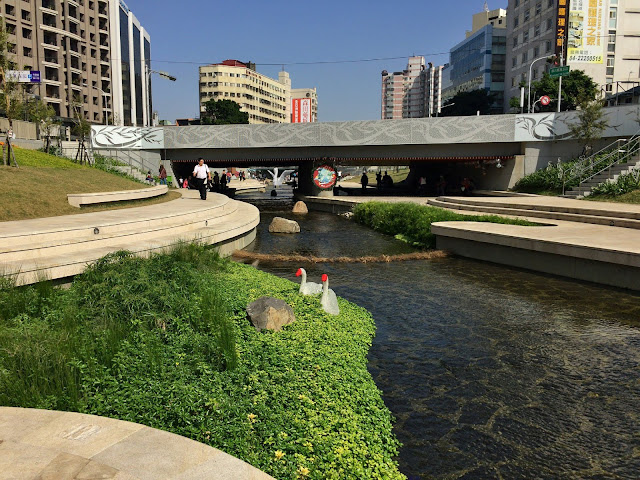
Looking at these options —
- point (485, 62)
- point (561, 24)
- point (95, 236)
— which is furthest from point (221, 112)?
point (95, 236)

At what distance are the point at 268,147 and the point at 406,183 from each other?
23.0 meters

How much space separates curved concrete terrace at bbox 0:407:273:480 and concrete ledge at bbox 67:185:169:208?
1381 centimetres

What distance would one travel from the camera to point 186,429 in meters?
4.90

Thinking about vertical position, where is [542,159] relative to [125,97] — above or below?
below

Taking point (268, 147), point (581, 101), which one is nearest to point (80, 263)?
point (268, 147)

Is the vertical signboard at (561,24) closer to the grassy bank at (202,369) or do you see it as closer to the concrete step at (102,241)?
the concrete step at (102,241)

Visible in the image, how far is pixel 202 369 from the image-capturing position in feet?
20.4

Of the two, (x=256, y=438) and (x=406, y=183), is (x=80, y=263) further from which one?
(x=406, y=183)

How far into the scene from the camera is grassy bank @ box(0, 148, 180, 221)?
49.1 feet

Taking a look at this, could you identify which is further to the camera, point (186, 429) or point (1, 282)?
point (1, 282)

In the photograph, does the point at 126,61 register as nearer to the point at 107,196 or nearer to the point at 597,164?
the point at 597,164

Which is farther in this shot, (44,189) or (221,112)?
(221,112)

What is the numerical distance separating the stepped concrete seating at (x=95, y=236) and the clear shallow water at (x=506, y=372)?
4538 millimetres

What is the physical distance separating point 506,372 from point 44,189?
15.5 metres
